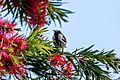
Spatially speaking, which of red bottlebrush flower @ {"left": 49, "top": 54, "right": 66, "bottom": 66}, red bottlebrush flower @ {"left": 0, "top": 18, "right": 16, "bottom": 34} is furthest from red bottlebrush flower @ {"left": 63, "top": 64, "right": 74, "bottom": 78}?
red bottlebrush flower @ {"left": 0, "top": 18, "right": 16, "bottom": 34}

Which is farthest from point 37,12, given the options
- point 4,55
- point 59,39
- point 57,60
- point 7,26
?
point 59,39

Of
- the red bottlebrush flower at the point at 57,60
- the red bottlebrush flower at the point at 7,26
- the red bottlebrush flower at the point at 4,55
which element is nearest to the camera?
the red bottlebrush flower at the point at 7,26

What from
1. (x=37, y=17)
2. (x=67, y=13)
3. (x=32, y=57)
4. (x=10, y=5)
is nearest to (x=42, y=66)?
(x=32, y=57)

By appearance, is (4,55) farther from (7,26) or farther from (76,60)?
(76,60)

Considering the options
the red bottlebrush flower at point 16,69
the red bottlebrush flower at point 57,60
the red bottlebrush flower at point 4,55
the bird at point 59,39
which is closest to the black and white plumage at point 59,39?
the bird at point 59,39

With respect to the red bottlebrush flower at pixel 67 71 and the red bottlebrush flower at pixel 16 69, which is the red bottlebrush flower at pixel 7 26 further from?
the red bottlebrush flower at pixel 67 71

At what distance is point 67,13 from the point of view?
3.47m

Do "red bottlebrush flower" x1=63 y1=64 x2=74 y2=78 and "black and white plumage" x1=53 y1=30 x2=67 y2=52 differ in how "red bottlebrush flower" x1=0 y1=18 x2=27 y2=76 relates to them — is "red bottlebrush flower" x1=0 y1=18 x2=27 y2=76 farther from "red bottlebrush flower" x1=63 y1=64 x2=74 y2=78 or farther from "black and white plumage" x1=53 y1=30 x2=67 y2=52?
"black and white plumage" x1=53 y1=30 x2=67 y2=52

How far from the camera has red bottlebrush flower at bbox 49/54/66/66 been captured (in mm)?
3551

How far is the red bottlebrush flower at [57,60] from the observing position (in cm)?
355

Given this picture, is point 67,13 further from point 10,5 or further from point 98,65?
point 98,65

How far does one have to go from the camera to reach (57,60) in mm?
3568

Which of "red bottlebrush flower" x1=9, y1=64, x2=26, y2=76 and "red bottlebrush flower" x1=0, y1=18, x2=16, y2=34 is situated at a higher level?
"red bottlebrush flower" x1=0, y1=18, x2=16, y2=34

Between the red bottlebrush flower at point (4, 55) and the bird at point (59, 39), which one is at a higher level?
the bird at point (59, 39)
